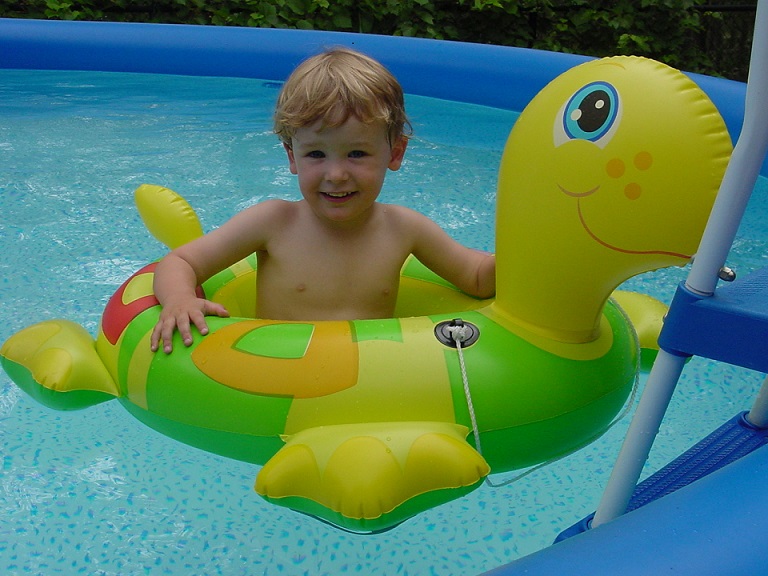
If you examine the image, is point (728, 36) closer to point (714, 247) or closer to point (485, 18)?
point (485, 18)

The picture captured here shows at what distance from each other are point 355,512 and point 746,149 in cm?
77

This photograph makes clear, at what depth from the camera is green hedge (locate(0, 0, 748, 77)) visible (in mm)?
6656

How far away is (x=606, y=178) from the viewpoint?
1.44m

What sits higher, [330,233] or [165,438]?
[330,233]

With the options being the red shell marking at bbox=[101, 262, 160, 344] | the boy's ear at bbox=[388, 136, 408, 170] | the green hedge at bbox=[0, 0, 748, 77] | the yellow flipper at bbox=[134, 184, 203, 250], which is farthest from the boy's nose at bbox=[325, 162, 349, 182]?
the green hedge at bbox=[0, 0, 748, 77]

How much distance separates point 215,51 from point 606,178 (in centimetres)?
479

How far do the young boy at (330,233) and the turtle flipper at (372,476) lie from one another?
14.9 inches

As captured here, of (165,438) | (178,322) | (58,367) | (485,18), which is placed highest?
(178,322)

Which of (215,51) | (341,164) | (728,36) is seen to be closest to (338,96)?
(341,164)

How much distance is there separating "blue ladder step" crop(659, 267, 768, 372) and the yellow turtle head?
14.0 inches

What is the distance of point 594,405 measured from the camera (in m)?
1.65

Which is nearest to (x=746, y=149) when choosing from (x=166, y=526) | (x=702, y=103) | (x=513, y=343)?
(x=702, y=103)

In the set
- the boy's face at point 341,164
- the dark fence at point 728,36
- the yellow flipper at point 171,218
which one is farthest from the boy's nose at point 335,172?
the dark fence at point 728,36

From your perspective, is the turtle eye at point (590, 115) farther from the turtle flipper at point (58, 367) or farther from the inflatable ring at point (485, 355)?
the turtle flipper at point (58, 367)
